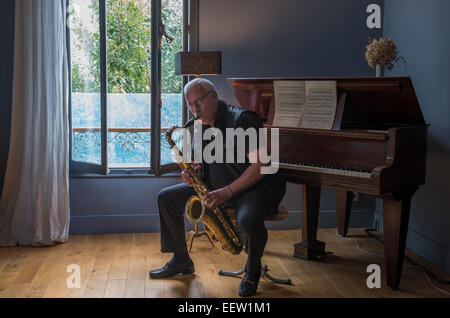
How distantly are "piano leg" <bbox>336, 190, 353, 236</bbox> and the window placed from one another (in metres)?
1.50

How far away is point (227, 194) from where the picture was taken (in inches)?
126

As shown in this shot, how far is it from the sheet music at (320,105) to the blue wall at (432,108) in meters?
0.86

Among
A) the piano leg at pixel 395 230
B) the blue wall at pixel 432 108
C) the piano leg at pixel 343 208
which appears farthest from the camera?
the piano leg at pixel 343 208

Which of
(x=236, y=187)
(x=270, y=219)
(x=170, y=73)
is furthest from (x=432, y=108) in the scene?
(x=170, y=73)

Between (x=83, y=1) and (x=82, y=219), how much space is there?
1.85 meters

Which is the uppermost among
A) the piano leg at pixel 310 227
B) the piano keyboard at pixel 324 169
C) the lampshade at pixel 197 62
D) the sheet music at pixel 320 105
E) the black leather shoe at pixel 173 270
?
the lampshade at pixel 197 62

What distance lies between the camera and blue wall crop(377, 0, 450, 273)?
3.67m

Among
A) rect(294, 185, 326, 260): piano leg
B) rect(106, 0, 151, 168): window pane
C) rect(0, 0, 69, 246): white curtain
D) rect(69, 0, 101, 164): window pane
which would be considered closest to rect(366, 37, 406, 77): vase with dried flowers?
rect(294, 185, 326, 260): piano leg

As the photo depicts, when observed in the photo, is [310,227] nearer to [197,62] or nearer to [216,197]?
[216,197]

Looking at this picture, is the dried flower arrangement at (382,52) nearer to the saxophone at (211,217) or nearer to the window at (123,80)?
the saxophone at (211,217)

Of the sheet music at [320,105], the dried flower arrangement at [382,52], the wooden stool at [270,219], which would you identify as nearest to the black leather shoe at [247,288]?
the wooden stool at [270,219]

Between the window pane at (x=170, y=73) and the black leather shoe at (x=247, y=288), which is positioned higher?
the window pane at (x=170, y=73)

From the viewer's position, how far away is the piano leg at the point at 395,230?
10.5 feet

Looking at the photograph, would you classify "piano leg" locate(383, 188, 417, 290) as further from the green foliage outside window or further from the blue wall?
the green foliage outside window
